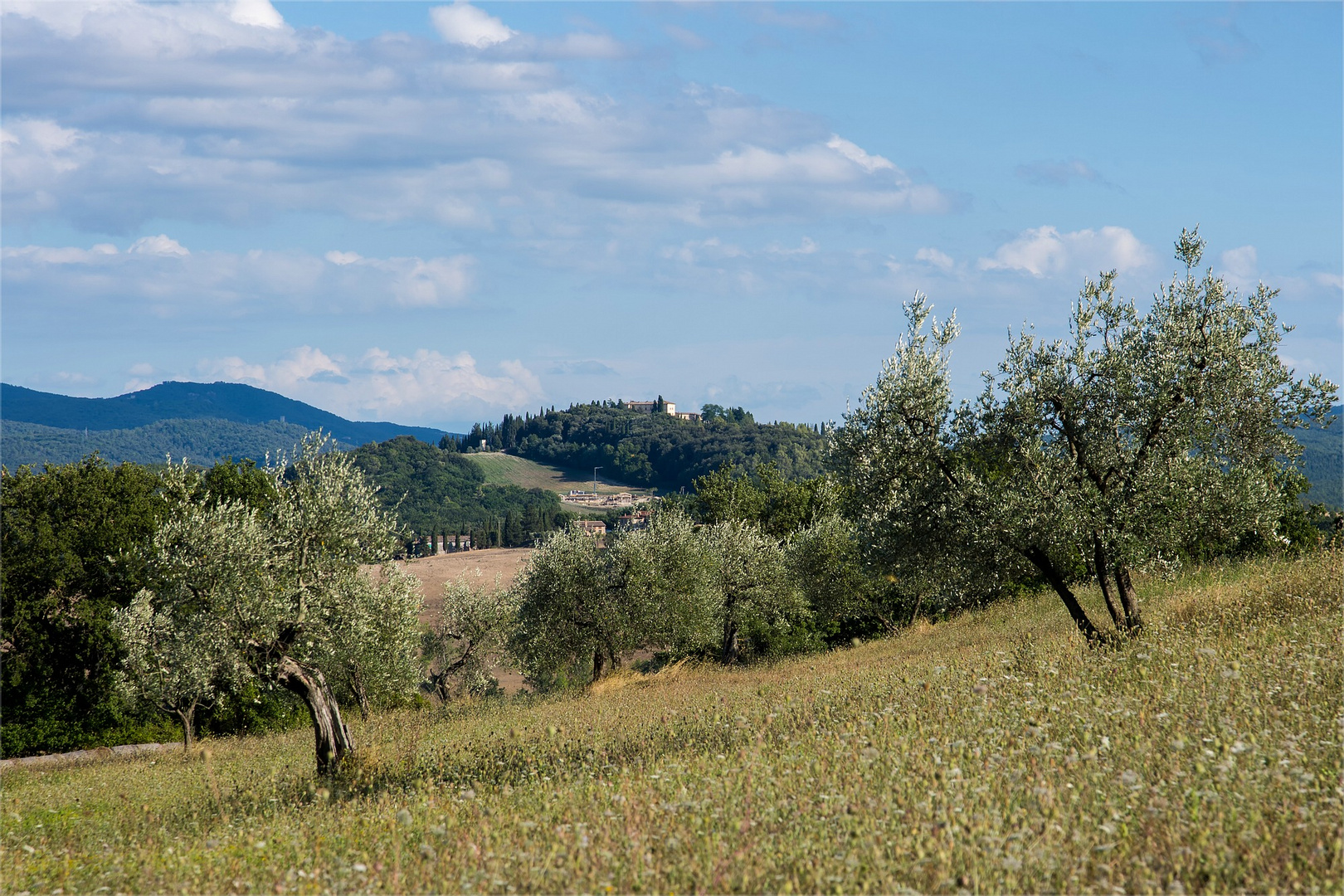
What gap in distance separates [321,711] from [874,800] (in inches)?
541

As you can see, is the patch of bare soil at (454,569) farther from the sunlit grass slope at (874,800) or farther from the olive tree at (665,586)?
the sunlit grass slope at (874,800)

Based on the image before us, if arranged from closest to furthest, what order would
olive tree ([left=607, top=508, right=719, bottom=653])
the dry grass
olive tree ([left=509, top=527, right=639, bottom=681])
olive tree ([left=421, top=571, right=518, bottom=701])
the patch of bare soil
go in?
olive tree ([left=509, top=527, right=639, bottom=681]) < olive tree ([left=607, top=508, right=719, bottom=653]) < olive tree ([left=421, top=571, right=518, bottom=701]) < the patch of bare soil < the dry grass

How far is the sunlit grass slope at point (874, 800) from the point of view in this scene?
20.8 ft

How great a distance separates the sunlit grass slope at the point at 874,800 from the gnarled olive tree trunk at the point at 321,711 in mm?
2517

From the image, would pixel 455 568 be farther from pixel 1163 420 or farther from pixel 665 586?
pixel 1163 420

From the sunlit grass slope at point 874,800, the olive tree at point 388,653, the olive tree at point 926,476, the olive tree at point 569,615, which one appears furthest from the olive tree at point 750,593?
the sunlit grass slope at point 874,800

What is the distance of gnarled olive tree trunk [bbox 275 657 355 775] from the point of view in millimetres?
17562

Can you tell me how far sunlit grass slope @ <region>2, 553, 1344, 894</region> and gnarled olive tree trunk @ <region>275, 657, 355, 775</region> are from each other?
2517mm

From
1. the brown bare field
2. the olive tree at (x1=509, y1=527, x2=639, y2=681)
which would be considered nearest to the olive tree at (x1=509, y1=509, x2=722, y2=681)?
the olive tree at (x1=509, y1=527, x2=639, y2=681)

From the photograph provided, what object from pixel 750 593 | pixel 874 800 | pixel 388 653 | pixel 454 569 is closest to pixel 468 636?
pixel 388 653

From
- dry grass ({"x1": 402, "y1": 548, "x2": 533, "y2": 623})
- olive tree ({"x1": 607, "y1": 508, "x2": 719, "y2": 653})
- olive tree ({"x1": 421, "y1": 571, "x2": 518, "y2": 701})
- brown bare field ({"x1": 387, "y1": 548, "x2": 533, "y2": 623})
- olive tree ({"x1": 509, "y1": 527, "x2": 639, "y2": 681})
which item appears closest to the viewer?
olive tree ({"x1": 509, "y1": 527, "x2": 639, "y2": 681})

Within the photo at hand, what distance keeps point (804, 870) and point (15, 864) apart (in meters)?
10.2

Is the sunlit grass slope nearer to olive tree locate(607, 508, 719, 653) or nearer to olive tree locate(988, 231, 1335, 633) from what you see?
olive tree locate(988, 231, 1335, 633)

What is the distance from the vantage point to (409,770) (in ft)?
46.2
